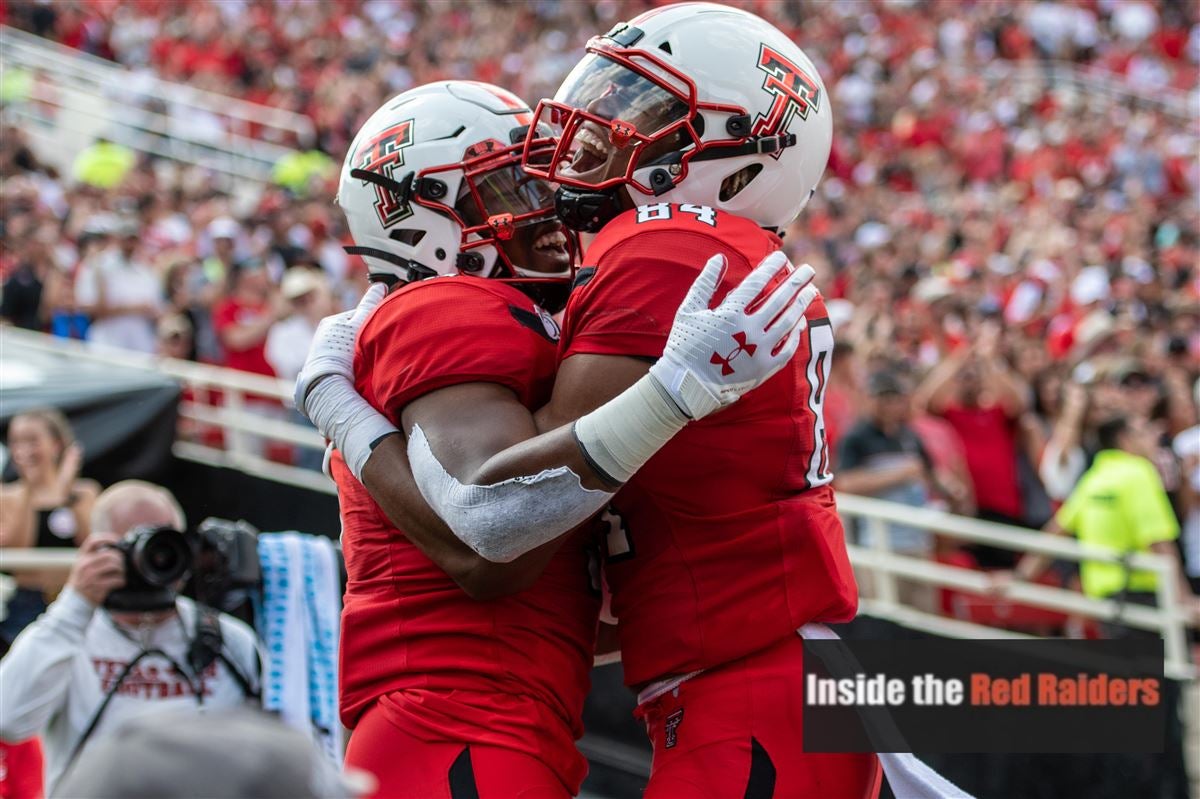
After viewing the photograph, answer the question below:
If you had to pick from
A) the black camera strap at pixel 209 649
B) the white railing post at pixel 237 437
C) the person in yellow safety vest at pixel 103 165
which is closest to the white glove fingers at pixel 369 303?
the black camera strap at pixel 209 649

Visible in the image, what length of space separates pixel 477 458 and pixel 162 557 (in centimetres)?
230

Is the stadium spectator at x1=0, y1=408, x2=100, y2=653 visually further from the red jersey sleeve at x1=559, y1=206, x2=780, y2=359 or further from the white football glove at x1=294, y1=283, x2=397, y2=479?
the red jersey sleeve at x1=559, y1=206, x2=780, y2=359

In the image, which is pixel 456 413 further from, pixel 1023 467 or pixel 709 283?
pixel 1023 467

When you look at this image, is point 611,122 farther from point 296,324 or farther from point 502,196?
point 296,324

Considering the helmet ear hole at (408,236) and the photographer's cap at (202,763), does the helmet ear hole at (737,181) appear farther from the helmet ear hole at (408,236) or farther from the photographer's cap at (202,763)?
the photographer's cap at (202,763)

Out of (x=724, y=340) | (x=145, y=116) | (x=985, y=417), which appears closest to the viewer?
(x=724, y=340)

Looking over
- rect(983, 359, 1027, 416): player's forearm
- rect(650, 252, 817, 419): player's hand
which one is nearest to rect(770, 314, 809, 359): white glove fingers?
rect(650, 252, 817, 419): player's hand

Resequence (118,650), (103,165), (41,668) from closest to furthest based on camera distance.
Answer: (41,668) < (118,650) < (103,165)

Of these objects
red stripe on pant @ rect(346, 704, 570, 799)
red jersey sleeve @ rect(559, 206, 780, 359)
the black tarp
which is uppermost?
the black tarp

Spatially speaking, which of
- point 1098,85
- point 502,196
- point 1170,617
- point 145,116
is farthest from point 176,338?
point 1098,85

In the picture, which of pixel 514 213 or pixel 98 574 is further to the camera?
pixel 98 574

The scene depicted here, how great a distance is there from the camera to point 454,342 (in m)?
2.82

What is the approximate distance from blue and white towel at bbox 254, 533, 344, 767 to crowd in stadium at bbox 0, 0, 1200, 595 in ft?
10.7

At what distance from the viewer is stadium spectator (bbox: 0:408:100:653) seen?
6621 millimetres
